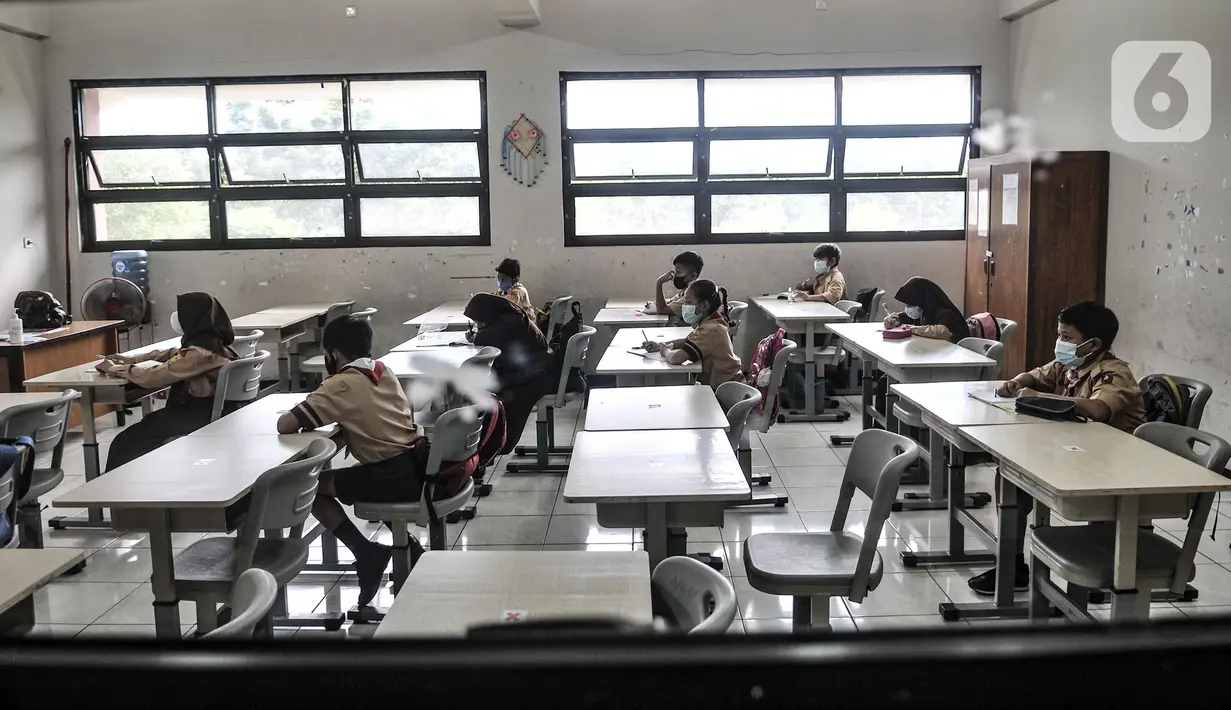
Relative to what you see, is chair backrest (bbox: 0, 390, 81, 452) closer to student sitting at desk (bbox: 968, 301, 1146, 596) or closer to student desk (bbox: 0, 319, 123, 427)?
student desk (bbox: 0, 319, 123, 427)

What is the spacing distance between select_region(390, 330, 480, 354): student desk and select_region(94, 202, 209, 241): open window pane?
8.95 ft

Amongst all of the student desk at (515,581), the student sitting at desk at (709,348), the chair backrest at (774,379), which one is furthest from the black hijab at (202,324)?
the student desk at (515,581)

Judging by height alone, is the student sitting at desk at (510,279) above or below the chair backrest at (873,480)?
above

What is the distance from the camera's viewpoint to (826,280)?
6379 millimetres

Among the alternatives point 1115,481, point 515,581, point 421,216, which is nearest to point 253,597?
point 515,581

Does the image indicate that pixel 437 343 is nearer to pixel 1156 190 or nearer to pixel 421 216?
pixel 421 216

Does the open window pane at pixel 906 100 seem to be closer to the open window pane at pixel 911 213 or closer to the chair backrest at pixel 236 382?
the open window pane at pixel 911 213

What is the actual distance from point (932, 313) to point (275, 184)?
15.8ft

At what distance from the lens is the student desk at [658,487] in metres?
2.17

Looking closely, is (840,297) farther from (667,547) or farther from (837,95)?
(667,547)

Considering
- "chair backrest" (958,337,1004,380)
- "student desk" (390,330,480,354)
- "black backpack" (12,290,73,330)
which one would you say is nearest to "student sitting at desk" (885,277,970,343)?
"chair backrest" (958,337,1004,380)

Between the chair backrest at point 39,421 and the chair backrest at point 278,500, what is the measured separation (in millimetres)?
1292

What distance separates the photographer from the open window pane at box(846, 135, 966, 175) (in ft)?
22.4

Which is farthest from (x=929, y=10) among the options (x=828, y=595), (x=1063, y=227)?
(x=828, y=595)
